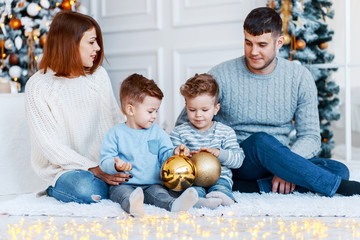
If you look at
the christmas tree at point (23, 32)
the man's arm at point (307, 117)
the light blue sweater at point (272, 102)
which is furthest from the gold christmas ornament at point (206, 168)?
the christmas tree at point (23, 32)

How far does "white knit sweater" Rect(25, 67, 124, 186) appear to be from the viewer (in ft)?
7.02

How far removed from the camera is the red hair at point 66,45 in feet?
7.35

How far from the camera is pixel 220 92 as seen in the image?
93.9 inches

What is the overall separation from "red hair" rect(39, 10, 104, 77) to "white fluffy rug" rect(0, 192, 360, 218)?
2.15ft

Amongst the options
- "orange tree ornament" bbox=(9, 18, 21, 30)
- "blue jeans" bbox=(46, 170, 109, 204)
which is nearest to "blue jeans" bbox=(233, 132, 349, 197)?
"blue jeans" bbox=(46, 170, 109, 204)

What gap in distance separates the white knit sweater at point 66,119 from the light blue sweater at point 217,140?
0.44 m

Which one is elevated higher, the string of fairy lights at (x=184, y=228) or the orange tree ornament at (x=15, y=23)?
the orange tree ornament at (x=15, y=23)

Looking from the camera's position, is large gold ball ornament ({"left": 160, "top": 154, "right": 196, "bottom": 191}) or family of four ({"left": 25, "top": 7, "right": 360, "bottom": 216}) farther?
family of four ({"left": 25, "top": 7, "right": 360, "bottom": 216})

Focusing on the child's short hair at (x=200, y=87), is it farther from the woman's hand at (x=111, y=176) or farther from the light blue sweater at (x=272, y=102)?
the woman's hand at (x=111, y=176)

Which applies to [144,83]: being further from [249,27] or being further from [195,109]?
[249,27]

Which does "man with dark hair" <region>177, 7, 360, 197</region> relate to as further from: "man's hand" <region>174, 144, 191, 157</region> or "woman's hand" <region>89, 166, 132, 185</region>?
"woman's hand" <region>89, 166, 132, 185</region>

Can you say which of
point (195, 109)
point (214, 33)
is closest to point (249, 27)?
point (195, 109)

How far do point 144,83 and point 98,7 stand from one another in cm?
209

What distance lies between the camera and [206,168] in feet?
6.42
